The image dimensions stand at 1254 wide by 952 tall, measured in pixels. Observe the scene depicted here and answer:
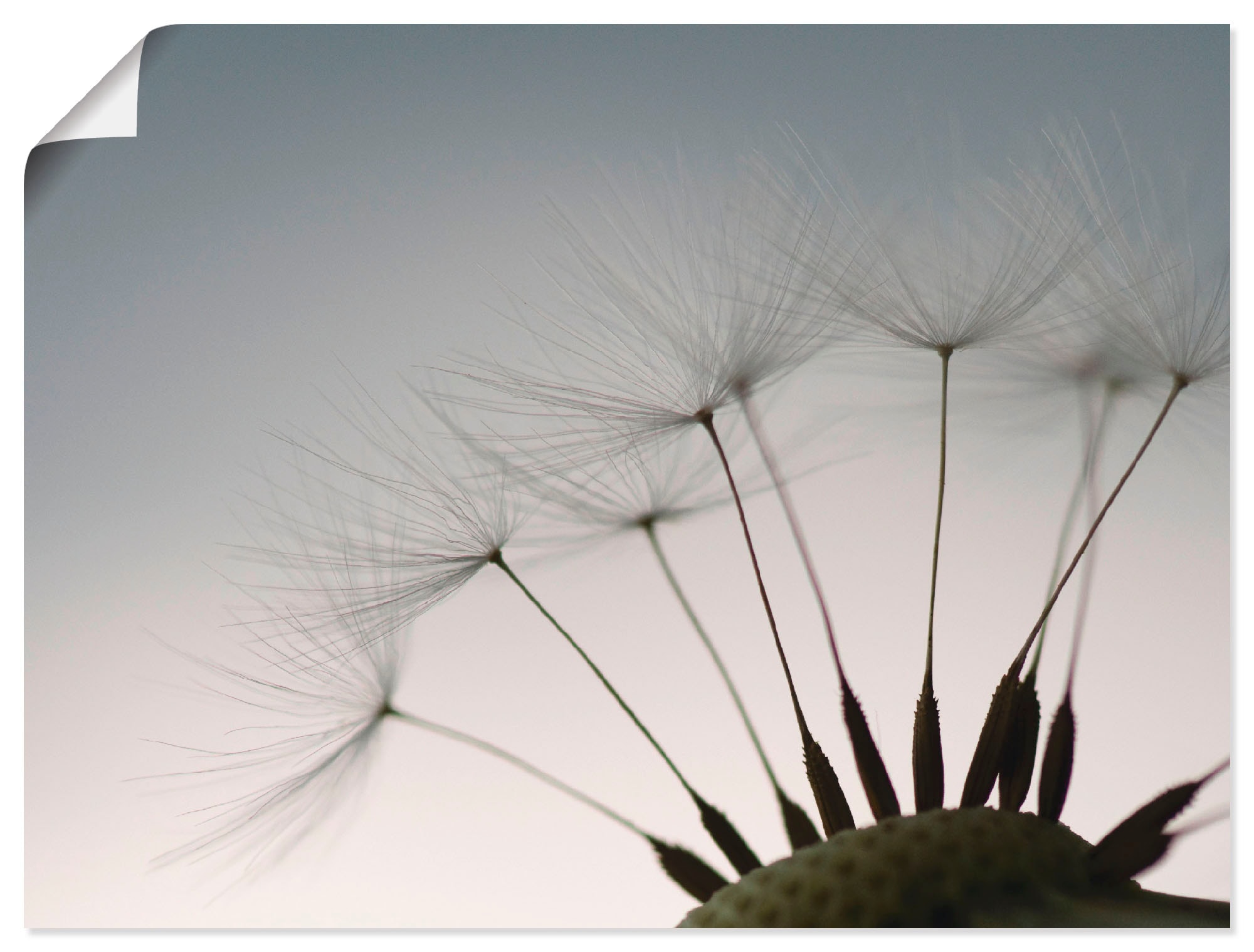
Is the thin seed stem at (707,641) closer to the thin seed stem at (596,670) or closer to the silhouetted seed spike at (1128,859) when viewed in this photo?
the thin seed stem at (596,670)

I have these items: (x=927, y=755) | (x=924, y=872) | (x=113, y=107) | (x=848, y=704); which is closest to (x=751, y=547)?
(x=848, y=704)

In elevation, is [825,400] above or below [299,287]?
below

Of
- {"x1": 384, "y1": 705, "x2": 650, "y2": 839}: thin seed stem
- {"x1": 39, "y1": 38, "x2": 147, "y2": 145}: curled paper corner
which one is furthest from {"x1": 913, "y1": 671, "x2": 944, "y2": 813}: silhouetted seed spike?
{"x1": 39, "y1": 38, "x2": 147, "y2": 145}: curled paper corner

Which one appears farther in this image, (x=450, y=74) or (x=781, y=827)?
(x=450, y=74)

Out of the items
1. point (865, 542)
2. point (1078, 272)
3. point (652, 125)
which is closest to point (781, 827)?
point (865, 542)

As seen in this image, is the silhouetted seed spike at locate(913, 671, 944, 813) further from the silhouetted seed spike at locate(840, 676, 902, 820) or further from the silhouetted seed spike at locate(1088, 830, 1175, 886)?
the silhouetted seed spike at locate(1088, 830, 1175, 886)

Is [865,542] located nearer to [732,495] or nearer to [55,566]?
[732,495]
